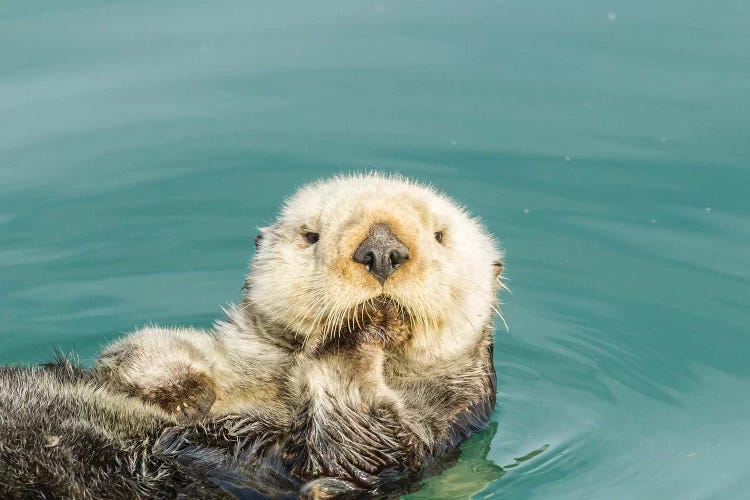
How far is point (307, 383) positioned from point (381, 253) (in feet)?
2.09

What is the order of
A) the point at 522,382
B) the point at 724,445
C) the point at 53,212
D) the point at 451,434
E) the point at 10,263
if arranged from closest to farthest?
the point at 451,434 → the point at 724,445 → the point at 522,382 → the point at 10,263 → the point at 53,212

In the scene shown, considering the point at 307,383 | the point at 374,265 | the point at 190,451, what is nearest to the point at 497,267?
the point at 374,265

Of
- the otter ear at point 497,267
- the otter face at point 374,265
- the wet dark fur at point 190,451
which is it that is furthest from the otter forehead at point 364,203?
the wet dark fur at point 190,451

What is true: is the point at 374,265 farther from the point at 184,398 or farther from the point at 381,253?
the point at 184,398

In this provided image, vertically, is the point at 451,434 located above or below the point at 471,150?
below

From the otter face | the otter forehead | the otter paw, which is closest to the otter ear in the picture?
the otter face

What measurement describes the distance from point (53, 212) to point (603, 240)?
3.79m

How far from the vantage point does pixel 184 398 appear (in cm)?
510

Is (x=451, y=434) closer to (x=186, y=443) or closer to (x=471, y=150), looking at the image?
(x=186, y=443)

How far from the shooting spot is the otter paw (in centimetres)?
508

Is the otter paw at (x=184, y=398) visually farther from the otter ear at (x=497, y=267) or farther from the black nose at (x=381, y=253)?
the otter ear at (x=497, y=267)

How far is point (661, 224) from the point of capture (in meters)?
8.08

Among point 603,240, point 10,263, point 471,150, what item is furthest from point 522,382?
point 10,263

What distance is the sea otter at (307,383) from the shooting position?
4.71 metres
